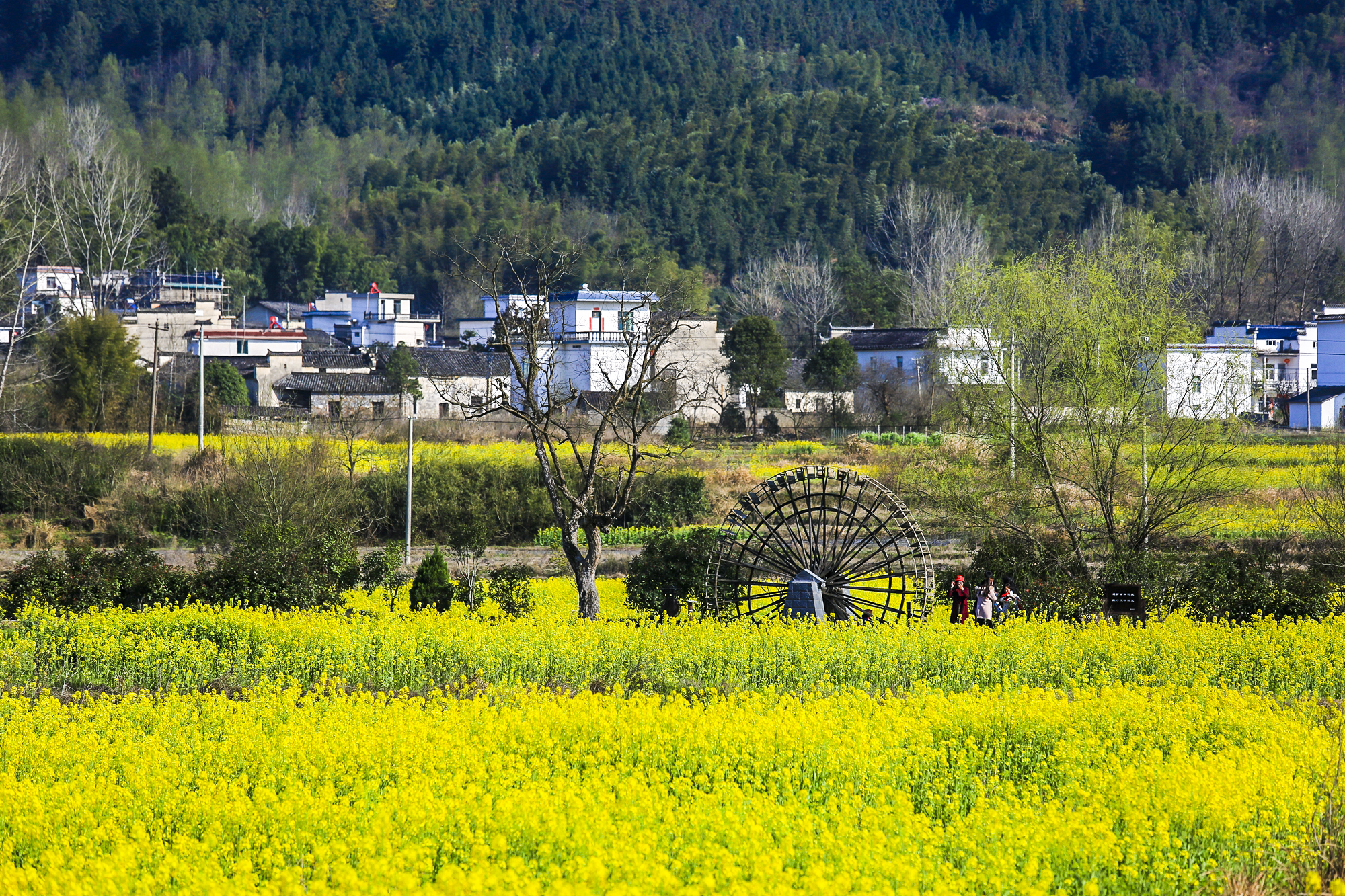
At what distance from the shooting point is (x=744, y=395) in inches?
2219

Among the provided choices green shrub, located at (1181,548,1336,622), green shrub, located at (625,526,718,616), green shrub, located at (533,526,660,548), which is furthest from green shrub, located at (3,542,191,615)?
green shrub, located at (1181,548,1336,622)

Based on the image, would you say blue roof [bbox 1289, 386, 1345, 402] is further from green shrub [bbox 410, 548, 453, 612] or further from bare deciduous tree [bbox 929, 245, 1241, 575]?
green shrub [bbox 410, 548, 453, 612]

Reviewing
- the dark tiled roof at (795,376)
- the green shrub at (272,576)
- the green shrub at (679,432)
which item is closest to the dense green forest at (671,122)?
the dark tiled roof at (795,376)

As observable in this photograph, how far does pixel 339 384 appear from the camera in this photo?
181 ft

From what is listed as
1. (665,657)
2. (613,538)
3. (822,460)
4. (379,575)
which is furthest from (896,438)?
(665,657)

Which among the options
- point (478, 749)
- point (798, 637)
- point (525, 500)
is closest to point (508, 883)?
point (478, 749)

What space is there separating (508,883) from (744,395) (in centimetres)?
4984

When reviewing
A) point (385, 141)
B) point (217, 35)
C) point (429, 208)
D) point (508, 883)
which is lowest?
point (508, 883)

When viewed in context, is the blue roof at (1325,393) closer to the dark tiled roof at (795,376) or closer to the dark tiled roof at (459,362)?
the dark tiled roof at (795,376)

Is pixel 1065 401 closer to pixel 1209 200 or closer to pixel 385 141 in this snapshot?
pixel 1209 200

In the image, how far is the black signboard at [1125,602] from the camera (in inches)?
700

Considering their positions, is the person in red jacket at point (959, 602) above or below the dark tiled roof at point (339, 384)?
below

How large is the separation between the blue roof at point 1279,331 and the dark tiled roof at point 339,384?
4219 cm

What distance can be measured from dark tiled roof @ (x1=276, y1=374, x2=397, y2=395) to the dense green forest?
30.6 metres
